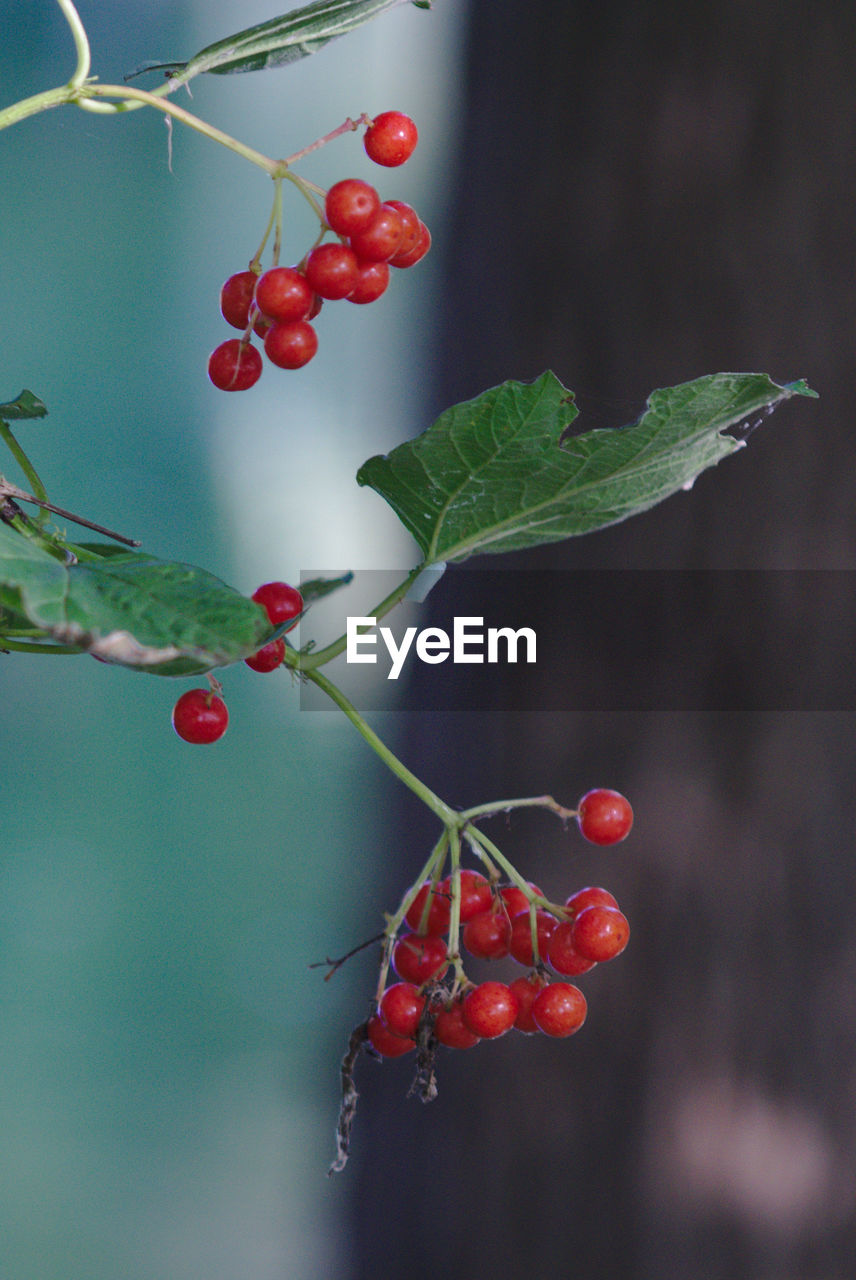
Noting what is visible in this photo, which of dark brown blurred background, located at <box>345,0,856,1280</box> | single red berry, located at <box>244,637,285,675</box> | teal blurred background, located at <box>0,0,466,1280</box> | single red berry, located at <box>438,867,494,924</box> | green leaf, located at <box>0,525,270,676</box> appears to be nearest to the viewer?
green leaf, located at <box>0,525,270,676</box>

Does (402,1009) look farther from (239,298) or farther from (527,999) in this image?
(239,298)

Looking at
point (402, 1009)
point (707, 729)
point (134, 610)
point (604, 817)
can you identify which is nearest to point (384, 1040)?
point (402, 1009)

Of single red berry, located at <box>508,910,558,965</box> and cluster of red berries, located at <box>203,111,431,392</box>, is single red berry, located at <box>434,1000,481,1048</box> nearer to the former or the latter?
single red berry, located at <box>508,910,558,965</box>

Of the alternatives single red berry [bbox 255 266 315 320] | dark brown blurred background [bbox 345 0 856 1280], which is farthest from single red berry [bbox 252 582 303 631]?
dark brown blurred background [bbox 345 0 856 1280]

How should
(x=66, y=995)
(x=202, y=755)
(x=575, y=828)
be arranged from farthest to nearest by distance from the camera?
(x=202, y=755)
(x=66, y=995)
(x=575, y=828)

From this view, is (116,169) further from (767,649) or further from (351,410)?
(767,649)

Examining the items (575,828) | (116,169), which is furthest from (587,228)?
(116,169)
